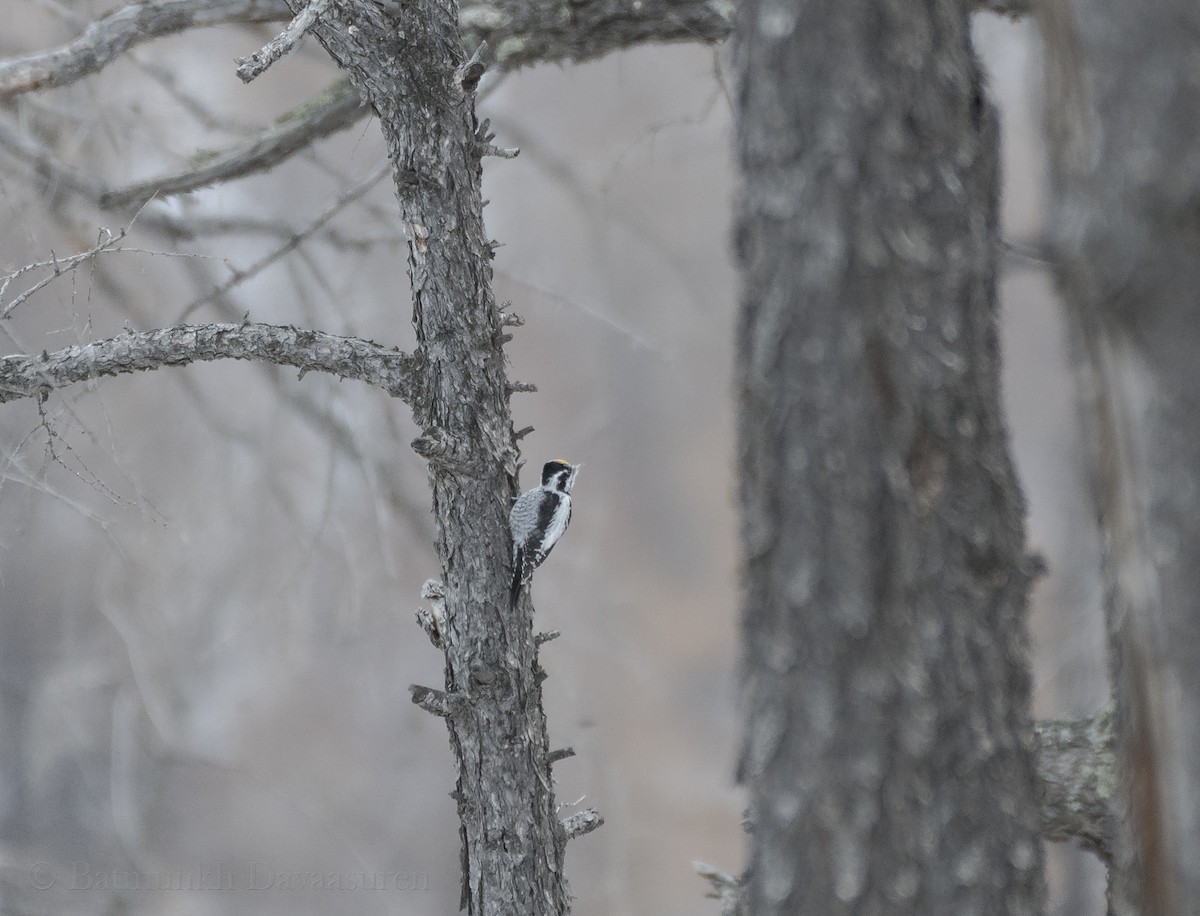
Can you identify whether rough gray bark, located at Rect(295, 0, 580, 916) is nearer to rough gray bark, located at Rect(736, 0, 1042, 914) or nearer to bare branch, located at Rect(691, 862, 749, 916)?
bare branch, located at Rect(691, 862, 749, 916)

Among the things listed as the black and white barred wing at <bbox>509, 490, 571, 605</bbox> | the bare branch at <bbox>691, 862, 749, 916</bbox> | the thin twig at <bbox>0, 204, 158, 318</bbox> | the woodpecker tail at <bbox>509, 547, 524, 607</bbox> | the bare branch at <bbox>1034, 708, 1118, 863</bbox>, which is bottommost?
the bare branch at <bbox>691, 862, 749, 916</bbox>

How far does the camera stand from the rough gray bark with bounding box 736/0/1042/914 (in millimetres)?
1276

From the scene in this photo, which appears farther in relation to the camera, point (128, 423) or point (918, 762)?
point (128, 423)

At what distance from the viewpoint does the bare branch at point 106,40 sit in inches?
121

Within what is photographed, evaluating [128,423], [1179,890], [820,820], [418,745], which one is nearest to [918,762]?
[820,820]

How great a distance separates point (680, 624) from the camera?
10.4 metres

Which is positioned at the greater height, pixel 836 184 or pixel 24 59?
Answer: pixel 24 59

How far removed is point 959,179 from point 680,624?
9270 mm

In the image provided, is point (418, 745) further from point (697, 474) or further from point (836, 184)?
point (836, 184)

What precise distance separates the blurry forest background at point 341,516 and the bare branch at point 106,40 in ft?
1.12

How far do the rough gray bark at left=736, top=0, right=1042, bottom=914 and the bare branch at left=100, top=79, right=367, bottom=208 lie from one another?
81.6 inches

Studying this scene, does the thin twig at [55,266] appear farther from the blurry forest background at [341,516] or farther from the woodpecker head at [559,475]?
the woodpecker head at [559,475]

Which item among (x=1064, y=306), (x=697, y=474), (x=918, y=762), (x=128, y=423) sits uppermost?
(x=697, y=474)

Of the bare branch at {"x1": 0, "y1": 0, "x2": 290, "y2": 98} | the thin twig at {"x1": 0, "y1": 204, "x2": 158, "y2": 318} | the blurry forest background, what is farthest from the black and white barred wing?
the bare branch at {"x1": 0, "y1": 0, "x2": 290, "y2": 98}
